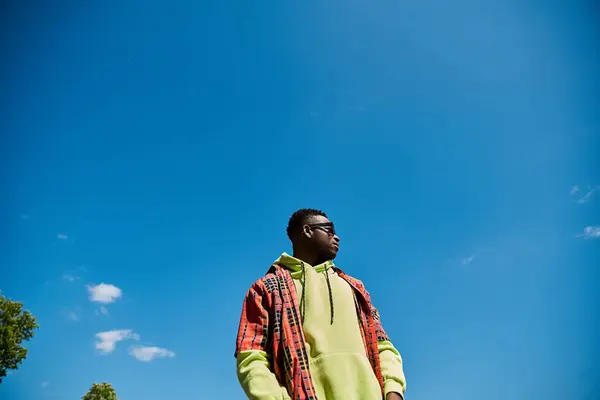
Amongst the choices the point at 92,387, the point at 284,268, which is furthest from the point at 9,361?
the point at 284,268

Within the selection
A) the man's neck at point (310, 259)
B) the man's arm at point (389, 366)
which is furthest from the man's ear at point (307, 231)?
the man's arm at point (389, 366)

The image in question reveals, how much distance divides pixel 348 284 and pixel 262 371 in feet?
4.10

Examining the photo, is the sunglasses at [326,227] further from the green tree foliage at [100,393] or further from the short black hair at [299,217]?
the green tree foliage at [100,393]

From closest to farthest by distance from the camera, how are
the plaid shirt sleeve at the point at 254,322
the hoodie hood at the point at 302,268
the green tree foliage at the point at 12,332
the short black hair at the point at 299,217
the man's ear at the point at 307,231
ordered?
the plaid shirt sleeve at the point at 254,322
the hoodie hood at the point at 302,268
the man's ear at the point at 307,231
the short black hair at the point at 299,217
the green tree foliage at the point at 12,332

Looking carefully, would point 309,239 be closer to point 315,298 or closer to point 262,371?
point 315,298

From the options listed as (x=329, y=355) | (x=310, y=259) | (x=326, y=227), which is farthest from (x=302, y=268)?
(x=329, y=355)

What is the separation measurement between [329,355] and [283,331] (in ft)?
1.21

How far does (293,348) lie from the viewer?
273cm

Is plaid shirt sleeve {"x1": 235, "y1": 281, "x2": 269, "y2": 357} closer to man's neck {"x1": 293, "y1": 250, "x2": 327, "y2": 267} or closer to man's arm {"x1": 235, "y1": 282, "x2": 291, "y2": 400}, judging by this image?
man's arm {"x1": 235, "y1": 282, "x2": 291, "y2": 400}

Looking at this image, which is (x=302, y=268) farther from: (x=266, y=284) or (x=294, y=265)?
(x=266, y=284)

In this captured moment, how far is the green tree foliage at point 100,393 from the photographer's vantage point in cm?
2423

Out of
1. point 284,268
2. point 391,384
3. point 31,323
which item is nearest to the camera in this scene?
point 391,384

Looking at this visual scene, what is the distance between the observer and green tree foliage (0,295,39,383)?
1828 centimetres

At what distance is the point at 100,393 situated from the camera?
80.0 feet
